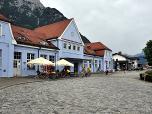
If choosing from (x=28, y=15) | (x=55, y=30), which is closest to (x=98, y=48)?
(x=55, y=30)

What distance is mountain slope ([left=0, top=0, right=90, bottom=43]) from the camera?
99.8 m

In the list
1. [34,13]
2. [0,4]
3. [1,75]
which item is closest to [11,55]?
[1,75]

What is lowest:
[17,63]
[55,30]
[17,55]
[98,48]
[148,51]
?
[17,63]

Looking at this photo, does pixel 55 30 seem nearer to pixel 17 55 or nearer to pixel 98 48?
pixel 17 55

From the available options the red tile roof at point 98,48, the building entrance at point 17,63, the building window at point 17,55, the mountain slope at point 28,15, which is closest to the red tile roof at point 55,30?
the building window at point 17,55

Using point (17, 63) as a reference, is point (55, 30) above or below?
above

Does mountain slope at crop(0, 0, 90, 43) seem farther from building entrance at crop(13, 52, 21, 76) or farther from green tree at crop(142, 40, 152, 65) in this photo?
building entrance at crop(13, 52, 21, 76)

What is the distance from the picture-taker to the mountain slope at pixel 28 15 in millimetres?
99812

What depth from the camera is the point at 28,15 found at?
12175 cm

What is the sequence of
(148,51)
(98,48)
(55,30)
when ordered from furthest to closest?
(148,51) < (98,48) < (55,30)

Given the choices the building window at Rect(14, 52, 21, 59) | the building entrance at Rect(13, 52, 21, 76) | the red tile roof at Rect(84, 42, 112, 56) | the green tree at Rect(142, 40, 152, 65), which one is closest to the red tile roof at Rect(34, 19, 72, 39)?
the building window at Rect(14, 52, 21, 59)

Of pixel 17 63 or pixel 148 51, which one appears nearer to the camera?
pixel 17 63

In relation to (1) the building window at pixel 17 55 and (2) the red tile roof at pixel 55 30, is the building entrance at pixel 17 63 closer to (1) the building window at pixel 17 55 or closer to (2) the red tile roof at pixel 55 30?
(1) the building window at pixel 17 55

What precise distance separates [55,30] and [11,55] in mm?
13196
